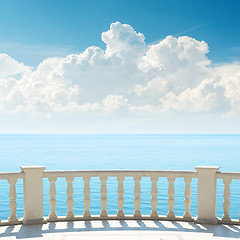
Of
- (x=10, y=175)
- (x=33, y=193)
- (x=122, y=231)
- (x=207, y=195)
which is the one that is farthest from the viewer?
(x=207, y=195)

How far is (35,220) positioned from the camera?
7547 mm

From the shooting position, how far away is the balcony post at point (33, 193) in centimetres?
748

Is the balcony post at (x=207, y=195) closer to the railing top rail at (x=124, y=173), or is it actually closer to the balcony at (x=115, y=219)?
the balcony at (x=115, y=219)

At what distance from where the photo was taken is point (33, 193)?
24.6 feet

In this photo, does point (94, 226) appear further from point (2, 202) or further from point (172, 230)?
point (2, 202)

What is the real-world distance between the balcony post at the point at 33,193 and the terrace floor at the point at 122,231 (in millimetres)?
211

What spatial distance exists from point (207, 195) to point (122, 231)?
1.99 m

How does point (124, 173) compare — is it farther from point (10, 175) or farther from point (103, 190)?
point (10, 175)

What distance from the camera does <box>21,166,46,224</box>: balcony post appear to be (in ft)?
24.5

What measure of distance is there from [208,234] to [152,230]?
1.11 meters

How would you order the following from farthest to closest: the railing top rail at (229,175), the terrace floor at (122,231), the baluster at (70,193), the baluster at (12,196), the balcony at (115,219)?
the baluster at (70,193), the railing top rail at (229,175), the baluster at (12,196), the balcony at (115,219), the terrace floor at (122,231)

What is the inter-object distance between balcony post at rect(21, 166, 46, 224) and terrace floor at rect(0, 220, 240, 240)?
211 millimetres

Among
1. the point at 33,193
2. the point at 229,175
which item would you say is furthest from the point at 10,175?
the point at 229,175

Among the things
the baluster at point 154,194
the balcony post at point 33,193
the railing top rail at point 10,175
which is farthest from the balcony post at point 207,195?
the railing top rail at point 10,175
